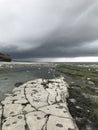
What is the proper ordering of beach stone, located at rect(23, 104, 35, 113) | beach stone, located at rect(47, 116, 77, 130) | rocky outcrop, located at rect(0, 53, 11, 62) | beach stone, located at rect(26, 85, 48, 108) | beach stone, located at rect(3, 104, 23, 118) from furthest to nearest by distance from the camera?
rocky outcrop, located at rect(0, 53, 11, 62)
beach stone, located at rect(26, 85, 48, 108)
beach stone, located at rect(23, 104, 35, 113)
beach stone, located at rect(3, 104, 23, 118)
beach stone, located at rect(47, 116, 77, 130)

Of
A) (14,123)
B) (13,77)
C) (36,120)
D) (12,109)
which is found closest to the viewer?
(14,123)

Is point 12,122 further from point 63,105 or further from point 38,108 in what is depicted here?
point 63,105

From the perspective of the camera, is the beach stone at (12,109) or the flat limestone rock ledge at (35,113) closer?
the flat limestone rock ledge at (35,113)

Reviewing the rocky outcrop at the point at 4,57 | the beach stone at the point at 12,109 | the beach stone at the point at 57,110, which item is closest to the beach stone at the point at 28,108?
the beach stone at the point at 12,109

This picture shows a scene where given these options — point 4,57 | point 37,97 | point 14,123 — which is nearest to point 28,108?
point 14,123

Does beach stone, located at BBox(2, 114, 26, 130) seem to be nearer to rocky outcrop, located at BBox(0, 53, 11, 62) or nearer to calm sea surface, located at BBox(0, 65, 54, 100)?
calm sea surface, located at BBox(0, 65, 54, 100)

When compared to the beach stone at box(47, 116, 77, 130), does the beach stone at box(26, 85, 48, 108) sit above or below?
above

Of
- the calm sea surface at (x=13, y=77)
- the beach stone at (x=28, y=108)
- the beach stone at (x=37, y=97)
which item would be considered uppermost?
the beach stone at (x=37, y=97)

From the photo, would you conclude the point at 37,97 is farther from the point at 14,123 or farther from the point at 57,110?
the point at 14,123

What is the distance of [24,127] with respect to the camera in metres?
14.3

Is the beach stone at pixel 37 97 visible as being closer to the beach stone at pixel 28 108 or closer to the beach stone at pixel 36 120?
the beach stone at pixel 28 108

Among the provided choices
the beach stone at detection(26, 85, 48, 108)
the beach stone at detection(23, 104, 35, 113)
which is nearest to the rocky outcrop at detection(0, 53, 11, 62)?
the beach stone at detection(26, 85, 48, 108)

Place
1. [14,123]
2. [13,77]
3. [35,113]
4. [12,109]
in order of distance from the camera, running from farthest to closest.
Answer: [13,77] < [12,109] < [35,113] < [14,123]

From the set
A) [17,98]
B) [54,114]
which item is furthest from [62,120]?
[17,98]
